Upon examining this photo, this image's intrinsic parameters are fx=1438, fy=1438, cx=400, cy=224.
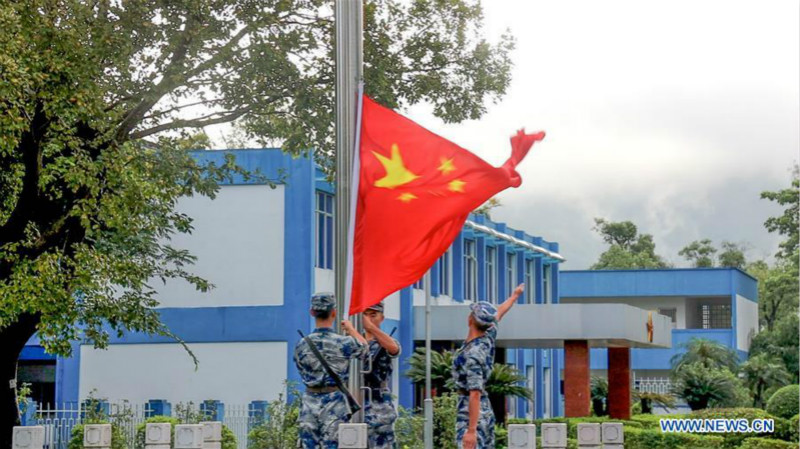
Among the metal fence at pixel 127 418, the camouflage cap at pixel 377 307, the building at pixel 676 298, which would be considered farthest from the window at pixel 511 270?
the camouflage cap at pixel 377 307

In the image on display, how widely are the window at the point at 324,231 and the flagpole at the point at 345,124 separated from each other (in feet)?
70.5

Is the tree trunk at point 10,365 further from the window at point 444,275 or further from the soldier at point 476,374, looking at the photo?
the window at point 444,275

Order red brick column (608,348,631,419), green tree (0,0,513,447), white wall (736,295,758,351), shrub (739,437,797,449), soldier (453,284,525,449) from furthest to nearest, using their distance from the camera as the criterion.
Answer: white wall (736,295,758,351)
red brick column (608,348,631,419)
shrub (739,437,797,449)
green tree (0,0,513,447)
soldier (453,284,525,449)

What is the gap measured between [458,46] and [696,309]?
173ft

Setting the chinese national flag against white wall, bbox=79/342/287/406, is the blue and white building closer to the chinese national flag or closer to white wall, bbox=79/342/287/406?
white wall, bbox=79/342/287/406

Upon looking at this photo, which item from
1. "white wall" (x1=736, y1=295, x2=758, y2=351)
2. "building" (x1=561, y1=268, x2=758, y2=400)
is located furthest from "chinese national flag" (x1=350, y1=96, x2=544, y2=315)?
"white wall" (x1=736, y1=295, x2=758, y2=351)

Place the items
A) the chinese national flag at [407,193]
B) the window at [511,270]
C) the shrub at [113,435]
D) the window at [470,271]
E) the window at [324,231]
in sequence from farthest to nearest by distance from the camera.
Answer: the window at [511,270], the window at [470,271], the window at [324,231], the shrub at [113,435], the chinese national flag at [407,193]

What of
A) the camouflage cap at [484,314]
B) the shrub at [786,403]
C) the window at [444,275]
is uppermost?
the window at [444,275]

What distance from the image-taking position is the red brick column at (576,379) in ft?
127

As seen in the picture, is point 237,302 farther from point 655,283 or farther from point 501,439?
Answer: point 655,283

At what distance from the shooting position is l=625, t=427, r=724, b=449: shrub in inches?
1251

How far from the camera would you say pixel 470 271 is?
47.9 m

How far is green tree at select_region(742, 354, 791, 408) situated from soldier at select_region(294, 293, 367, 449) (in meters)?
51.9

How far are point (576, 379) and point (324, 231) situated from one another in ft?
30.5
